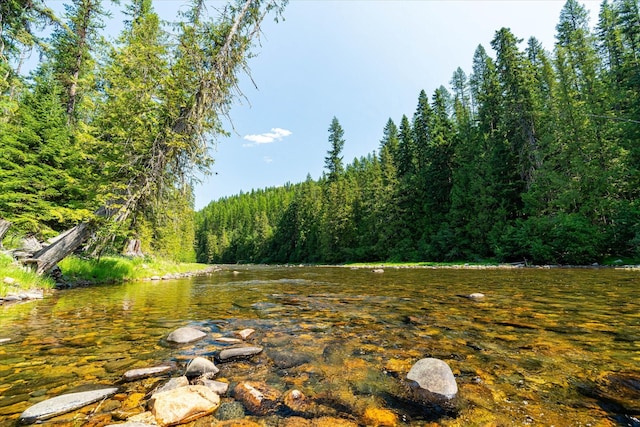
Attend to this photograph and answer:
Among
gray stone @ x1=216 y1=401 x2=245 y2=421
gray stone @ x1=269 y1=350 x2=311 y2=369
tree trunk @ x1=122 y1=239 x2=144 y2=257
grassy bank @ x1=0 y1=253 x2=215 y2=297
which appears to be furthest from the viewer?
tree trunk @ x1=122 y1=239 x2=144 y2=257

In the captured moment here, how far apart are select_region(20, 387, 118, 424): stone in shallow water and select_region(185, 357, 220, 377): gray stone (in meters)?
0.66

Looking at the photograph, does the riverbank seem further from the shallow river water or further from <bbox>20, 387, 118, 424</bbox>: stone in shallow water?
<bbox>20, 387, 118, 424</bbox>: stone in shallow water

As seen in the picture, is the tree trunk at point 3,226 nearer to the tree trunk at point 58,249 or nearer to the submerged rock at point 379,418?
the tree trunk at point 58,249

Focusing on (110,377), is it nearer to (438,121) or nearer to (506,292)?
(506,292)

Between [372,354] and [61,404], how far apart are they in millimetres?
3108

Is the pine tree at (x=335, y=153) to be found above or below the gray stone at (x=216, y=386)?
above

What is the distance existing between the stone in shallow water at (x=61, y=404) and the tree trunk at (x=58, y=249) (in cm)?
893

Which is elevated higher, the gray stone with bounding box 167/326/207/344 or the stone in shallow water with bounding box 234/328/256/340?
the gray stone with bounding box 167/326/207/344

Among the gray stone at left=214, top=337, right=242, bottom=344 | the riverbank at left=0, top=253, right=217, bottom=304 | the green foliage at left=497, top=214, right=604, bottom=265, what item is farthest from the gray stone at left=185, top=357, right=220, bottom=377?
the green foliage at left=497, top=214, right=604, bottom=265

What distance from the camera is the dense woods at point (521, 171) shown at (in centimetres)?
2062

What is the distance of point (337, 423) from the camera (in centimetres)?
219

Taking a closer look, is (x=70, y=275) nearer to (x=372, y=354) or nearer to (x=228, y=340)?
(x=228, y=340)

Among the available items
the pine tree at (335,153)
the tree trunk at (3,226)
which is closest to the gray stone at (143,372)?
the tree trunk at (3,226)

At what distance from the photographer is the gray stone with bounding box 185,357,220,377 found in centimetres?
306
